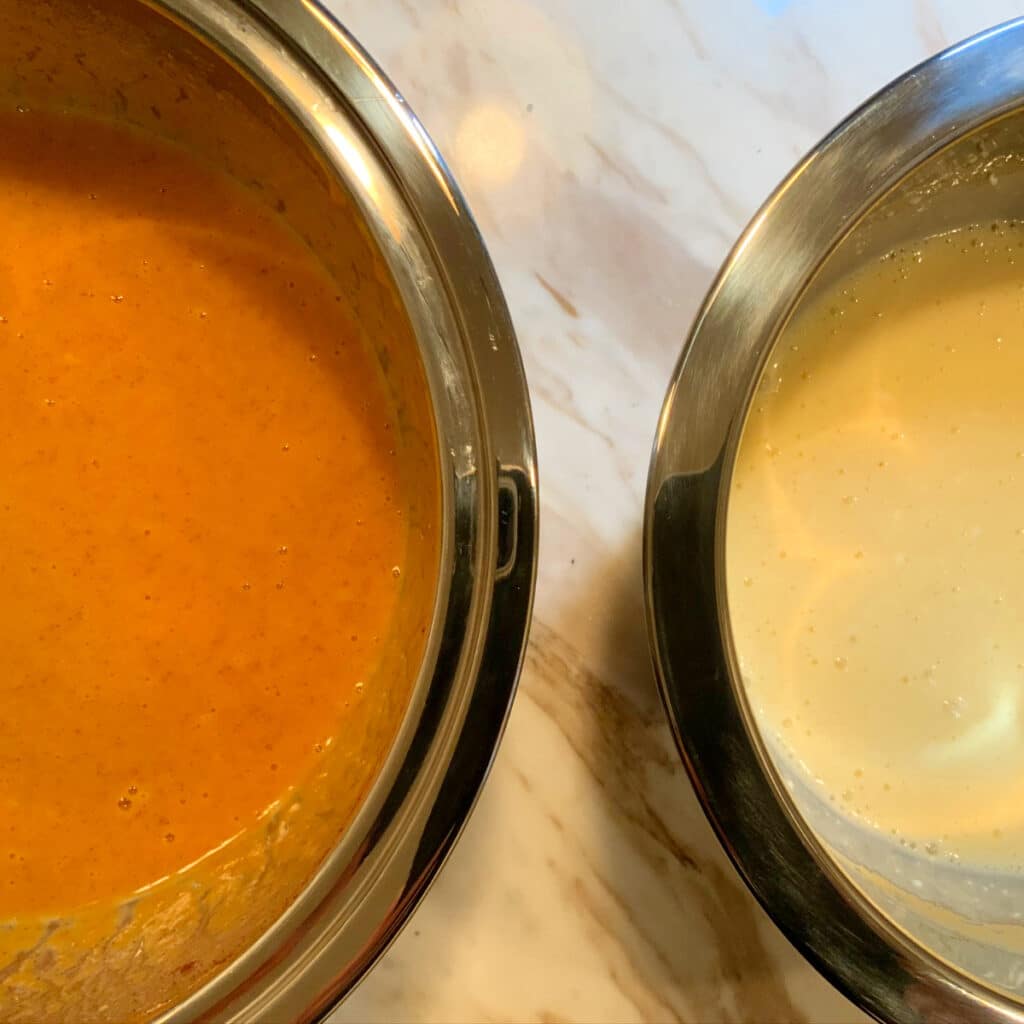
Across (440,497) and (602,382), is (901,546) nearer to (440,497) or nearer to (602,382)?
(602,382)

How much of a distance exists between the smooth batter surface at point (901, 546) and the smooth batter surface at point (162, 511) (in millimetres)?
335

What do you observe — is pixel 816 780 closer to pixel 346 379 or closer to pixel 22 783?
pixel 346 379

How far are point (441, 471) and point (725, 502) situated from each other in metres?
0.17

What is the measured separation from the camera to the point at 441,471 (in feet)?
1.85

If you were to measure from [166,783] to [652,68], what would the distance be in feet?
2.45

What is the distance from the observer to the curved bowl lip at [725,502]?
1.77 feet

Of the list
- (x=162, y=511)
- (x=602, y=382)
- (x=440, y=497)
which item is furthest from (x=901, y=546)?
(x=162, y=511)

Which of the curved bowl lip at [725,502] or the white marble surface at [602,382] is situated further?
the white marble surface at [602,382]

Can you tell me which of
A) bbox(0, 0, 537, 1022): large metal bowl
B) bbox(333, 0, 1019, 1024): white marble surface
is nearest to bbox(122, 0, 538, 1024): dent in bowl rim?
bbox(0, 0, 537, 1022): large metal bowl

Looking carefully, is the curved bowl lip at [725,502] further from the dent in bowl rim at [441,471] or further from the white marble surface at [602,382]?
the white marble surface at [602,382]

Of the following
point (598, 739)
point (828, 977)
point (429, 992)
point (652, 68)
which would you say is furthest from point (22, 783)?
point (652, 68)

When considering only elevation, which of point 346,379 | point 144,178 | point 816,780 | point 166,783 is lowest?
point 166,783

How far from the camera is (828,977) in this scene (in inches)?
22.5

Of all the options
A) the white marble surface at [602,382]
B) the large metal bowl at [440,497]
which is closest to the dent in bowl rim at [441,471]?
the large metal bowl at [440,497]
